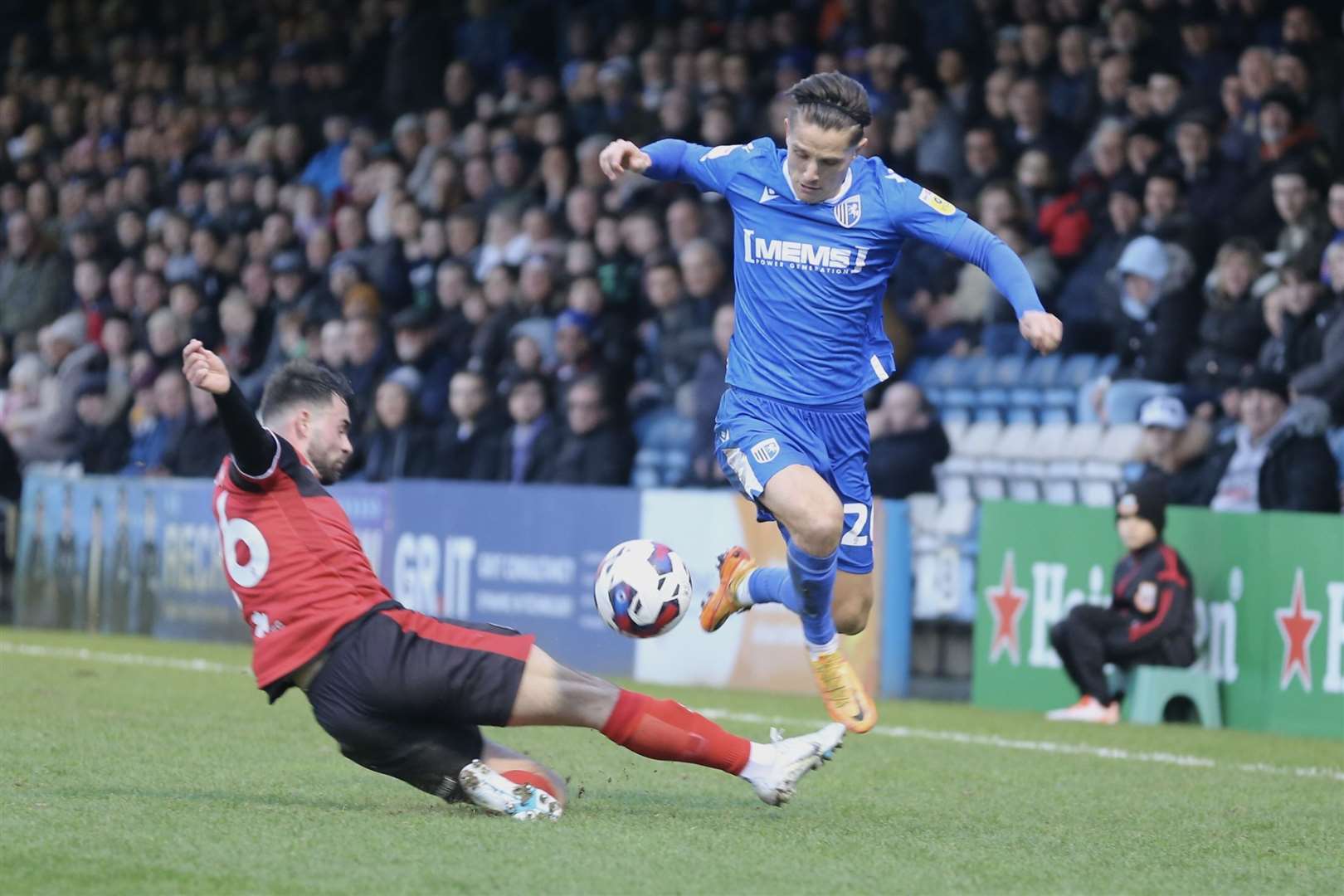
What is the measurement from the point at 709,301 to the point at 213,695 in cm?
498

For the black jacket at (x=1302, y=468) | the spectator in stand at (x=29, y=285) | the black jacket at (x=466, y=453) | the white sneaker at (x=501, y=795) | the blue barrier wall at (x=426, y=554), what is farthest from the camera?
the spectator in stand at (x=29, y=285)

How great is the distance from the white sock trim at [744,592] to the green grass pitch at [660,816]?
0.66 m

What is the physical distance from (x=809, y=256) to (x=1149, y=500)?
3.78 m

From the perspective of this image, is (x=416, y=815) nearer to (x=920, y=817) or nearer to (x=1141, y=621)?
(x=920, y=817)

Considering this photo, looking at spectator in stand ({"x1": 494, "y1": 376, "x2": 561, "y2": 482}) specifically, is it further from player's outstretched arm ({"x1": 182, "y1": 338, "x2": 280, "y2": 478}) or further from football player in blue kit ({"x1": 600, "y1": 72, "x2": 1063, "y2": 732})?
player's outstretched arm ({"x1": 182, "y1": 338, "x2": 280, "y2": 478})

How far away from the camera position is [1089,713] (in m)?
10.7

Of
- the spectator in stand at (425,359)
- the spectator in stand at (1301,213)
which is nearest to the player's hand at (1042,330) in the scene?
the spectator in stand at (1301,213)

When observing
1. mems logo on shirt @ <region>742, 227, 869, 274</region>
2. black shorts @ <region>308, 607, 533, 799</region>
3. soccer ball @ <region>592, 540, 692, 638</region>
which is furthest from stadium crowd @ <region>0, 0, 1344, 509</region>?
black shorts @ <region>308, 607, 533, 799</region>

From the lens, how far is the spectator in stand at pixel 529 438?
14.1 m

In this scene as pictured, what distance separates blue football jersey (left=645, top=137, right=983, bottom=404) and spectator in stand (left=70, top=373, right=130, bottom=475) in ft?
36.5

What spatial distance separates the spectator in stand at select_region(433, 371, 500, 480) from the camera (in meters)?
14.5

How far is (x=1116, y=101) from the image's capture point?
43.5 ft

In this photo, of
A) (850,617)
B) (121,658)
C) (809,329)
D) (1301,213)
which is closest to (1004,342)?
(1301,213)

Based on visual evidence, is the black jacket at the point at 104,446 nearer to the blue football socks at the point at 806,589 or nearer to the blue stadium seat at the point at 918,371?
the blue stadium seat at the point at 918,371
